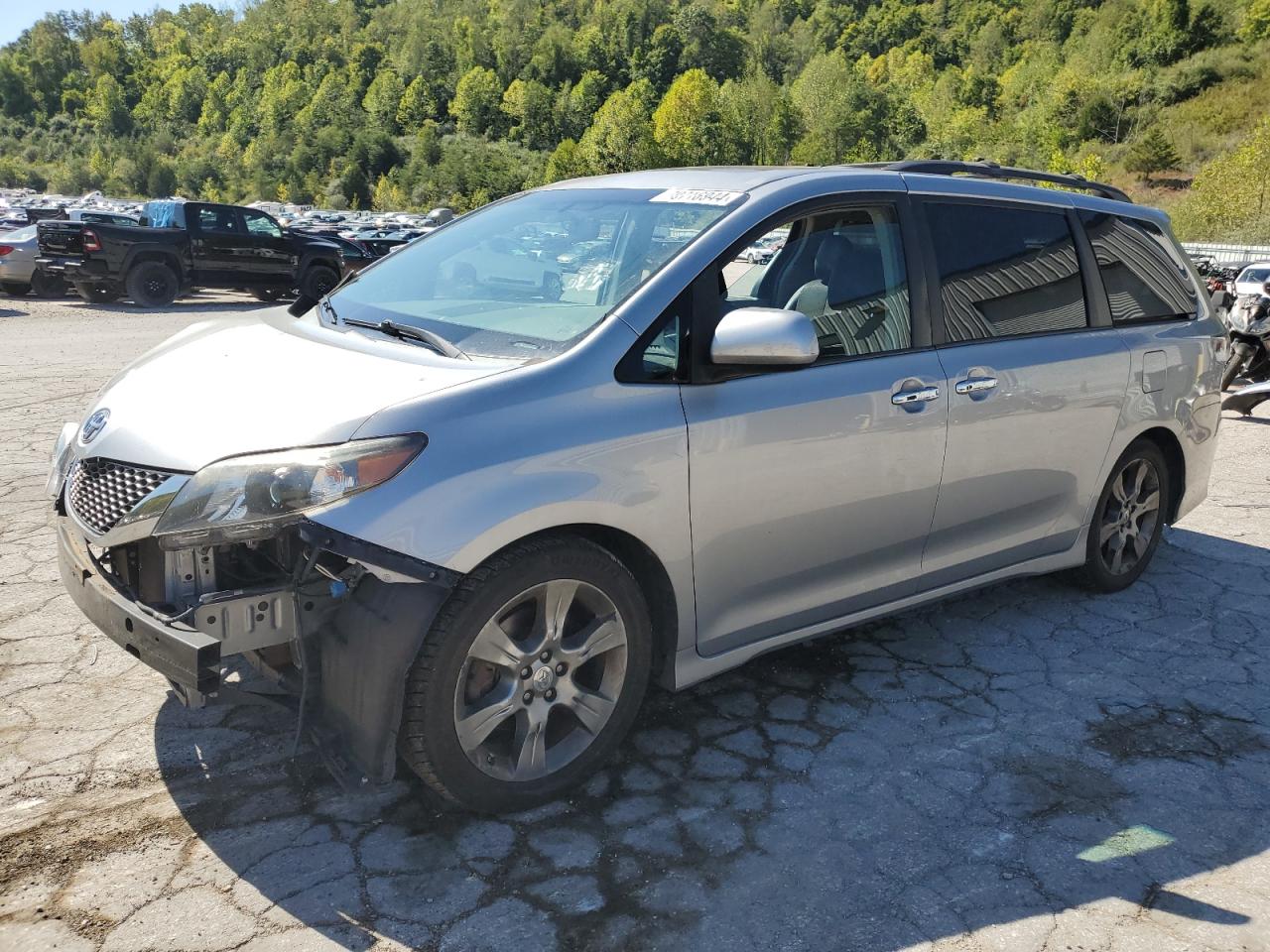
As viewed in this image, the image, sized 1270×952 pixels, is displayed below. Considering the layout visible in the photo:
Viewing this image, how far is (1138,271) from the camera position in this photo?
468 cm

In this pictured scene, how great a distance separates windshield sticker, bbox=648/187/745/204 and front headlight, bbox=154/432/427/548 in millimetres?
1460

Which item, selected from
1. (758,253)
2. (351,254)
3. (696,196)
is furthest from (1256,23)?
(696,196)

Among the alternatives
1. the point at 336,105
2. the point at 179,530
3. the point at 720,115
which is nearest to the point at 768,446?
the point at 179,530

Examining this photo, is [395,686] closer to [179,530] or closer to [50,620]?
[179,530]

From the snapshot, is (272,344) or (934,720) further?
(934,720)

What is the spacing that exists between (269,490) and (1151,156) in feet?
312

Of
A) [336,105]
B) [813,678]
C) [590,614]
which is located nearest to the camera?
[590,614]

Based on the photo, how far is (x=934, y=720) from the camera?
364cm

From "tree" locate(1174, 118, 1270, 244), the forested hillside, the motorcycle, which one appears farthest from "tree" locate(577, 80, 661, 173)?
the motorcycle

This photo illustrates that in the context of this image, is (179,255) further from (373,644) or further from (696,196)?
(373,644)

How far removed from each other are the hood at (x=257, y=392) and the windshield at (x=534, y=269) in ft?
0.70

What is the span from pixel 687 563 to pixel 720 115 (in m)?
144

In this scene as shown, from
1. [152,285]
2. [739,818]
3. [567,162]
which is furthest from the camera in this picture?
[567,162]

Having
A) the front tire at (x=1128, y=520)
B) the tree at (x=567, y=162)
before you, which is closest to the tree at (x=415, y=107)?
the tree at (x=567, y=162)
